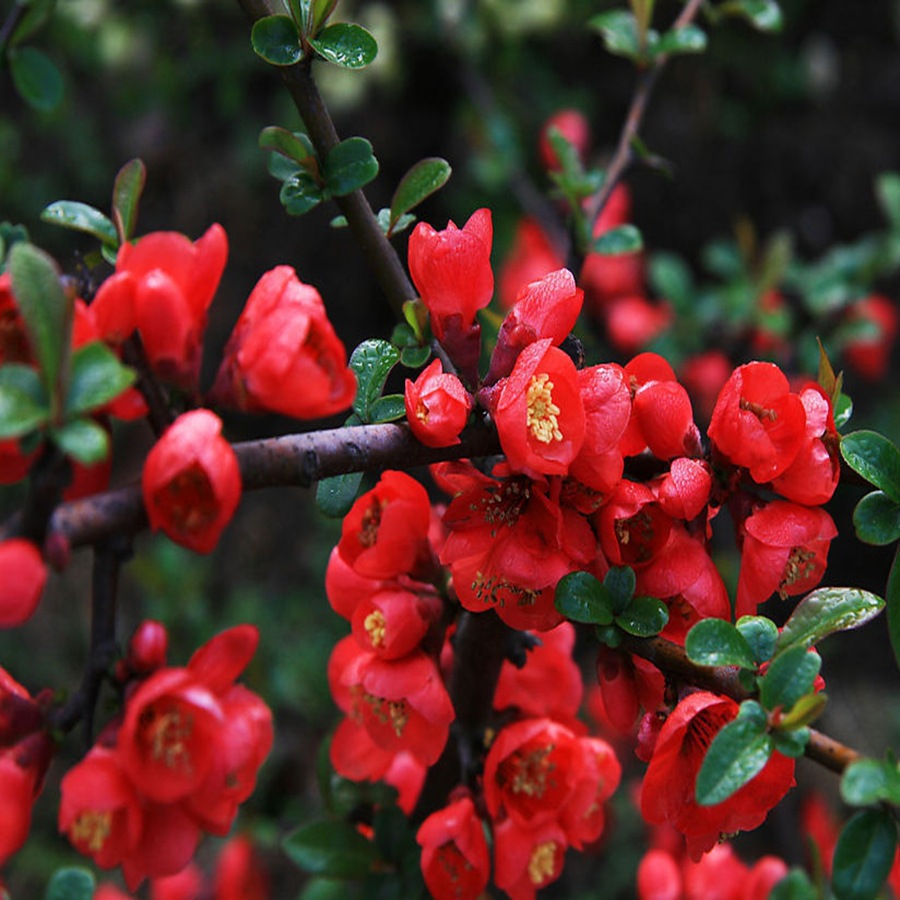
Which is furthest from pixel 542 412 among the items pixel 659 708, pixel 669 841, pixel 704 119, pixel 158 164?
pixel 158 164

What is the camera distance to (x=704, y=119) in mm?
2490

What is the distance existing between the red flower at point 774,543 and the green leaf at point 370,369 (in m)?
0.27

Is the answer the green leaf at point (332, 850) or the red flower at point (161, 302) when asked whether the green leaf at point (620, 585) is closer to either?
the red flower at point (161, 302)

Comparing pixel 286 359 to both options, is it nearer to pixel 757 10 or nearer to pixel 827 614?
pixel 827 614

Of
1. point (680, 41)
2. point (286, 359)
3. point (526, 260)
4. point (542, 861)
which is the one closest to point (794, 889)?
point (542, 861)

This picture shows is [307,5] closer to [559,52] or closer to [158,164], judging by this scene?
[559,52]

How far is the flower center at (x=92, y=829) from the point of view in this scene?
609mm

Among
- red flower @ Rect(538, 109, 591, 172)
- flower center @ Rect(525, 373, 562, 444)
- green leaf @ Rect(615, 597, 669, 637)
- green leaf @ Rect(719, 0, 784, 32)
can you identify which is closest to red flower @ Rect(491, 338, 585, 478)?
flower center @ Rect(525, 373, 562, 444)

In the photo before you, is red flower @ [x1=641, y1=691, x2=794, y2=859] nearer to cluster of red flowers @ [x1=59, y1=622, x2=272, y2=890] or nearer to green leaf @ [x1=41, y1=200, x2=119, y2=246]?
cluster of red flowers @ [x1=59, y1=622, x2=272, y2=890]

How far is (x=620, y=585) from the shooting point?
69cm

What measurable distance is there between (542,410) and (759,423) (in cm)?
15

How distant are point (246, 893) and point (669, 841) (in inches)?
27.5

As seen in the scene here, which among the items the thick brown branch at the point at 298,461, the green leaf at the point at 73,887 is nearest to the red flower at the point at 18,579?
the thick brown branch at the point at 298,461

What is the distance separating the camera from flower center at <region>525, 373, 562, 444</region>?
0.63m
